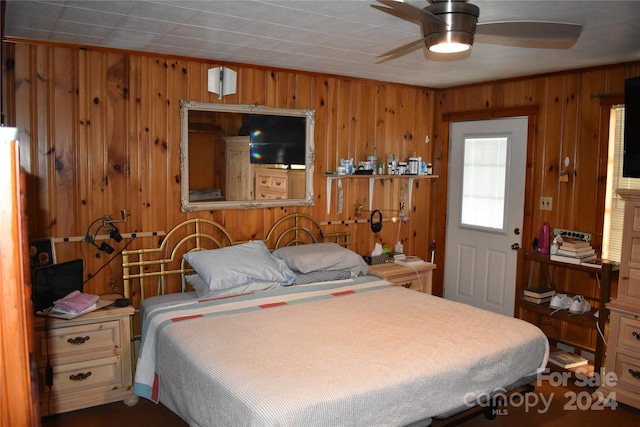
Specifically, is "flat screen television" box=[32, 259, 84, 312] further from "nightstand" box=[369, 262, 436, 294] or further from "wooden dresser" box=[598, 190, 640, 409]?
"wooden dresser" box=[598, 190, 640, 409]

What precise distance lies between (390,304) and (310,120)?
6.06ft

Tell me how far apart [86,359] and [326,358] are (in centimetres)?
168

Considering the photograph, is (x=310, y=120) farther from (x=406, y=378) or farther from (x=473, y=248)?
(x=406, y=378)

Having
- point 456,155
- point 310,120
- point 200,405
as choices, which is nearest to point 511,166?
point 456,155

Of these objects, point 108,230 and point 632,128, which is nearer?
point 632,128

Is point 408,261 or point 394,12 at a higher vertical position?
point 394,12

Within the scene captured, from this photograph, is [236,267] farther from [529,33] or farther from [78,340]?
[529,33]

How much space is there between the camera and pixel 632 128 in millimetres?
3457

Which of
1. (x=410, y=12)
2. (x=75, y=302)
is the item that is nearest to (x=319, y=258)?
(x=75, y=302)

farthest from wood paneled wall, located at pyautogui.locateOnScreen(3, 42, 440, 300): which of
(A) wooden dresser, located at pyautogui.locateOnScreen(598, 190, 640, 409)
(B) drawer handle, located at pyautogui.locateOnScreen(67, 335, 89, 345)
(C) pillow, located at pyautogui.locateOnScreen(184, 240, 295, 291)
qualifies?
(A) wooden dresser, located at pyautogui.locateOnScreen(598, 190, 640, 409)

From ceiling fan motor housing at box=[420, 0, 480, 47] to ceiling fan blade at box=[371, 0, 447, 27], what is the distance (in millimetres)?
33

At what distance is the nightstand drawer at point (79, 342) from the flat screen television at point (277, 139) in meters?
1.73

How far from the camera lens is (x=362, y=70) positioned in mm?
4355

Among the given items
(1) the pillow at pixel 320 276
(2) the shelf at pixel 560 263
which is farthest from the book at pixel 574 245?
(1) the pillow at pixel 320 276
